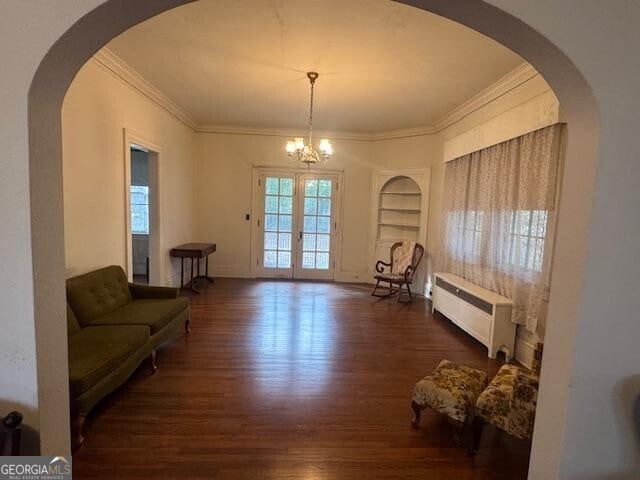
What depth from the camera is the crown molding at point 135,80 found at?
10.7 ft

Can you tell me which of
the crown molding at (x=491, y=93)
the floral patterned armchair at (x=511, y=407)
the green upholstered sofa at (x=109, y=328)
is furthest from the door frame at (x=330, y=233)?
the floral patterned armchair at (x=511, y=407)

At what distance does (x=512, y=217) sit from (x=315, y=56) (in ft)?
8.50

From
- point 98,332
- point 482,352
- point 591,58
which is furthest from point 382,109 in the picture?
point 98,332

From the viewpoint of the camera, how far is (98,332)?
8.43 feet

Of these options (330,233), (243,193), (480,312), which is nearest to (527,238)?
(480,312)

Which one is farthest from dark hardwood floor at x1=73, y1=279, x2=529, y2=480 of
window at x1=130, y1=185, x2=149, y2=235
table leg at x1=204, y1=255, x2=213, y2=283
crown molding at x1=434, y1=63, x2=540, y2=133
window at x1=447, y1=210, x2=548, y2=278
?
window at x1=130, y1=185, x2=149, y2=235

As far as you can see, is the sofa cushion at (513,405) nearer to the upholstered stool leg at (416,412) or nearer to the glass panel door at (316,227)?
the upholstered stool leg at (416,412)

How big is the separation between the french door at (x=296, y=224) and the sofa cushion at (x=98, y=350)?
13.1 feet

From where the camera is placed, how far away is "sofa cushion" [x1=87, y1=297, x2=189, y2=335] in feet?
9.39

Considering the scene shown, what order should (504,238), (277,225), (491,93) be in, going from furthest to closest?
1. (277,225)
2. (491,93)
3. (504,238)

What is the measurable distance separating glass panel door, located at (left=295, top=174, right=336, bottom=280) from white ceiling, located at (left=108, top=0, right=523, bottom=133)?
1.76m

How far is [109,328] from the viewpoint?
2.65 meters

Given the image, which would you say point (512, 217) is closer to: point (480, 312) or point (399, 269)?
point (480, 312)

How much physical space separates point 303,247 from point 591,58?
577cm
